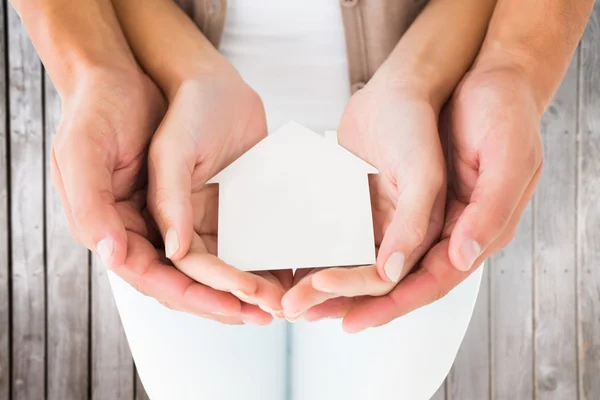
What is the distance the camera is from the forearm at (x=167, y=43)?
64 cm

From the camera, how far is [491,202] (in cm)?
45

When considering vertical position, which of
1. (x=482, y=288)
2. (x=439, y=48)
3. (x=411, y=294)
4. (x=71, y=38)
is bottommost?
(x=482, y=288)

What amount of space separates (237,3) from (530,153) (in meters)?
0.41

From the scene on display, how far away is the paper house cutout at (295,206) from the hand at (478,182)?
0.06 metres

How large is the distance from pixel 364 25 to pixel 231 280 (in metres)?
0.39

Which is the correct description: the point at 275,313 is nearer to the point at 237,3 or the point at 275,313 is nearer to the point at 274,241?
the point at 274,241

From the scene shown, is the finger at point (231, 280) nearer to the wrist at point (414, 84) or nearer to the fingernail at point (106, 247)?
the fingernail at point (106, 247)

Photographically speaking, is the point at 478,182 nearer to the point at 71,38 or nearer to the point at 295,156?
the point at 295,156

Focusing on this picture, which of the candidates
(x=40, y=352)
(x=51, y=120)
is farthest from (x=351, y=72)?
(x=40, y=352)

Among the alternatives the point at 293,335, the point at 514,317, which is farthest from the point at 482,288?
the point at 293,335

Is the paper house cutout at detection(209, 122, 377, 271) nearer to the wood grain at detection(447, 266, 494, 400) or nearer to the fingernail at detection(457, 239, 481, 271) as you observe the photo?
the fingernail at detection(457, 239, 481, 271)

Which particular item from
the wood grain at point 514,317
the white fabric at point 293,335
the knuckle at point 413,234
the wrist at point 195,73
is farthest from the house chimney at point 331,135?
the wood grain at point 514,317

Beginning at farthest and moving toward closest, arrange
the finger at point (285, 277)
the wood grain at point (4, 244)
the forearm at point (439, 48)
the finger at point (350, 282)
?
the wood grain at point (4, 244), the forearm at point (439, 48), the finger at point (285, 277), the finger at point (350, 282)

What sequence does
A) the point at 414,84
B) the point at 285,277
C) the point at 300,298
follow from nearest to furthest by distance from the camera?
1. the point at 300,298
2. the point at 285,277
3. the point at 414,84
